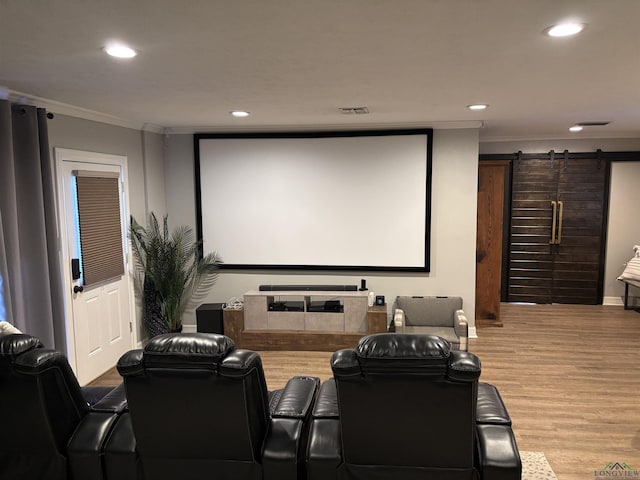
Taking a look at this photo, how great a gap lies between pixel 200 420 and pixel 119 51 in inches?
72.4

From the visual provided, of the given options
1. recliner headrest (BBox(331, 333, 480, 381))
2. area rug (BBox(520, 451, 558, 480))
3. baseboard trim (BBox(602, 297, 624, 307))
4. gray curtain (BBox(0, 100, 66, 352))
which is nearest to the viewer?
recliner headrest (BBox(331, 333, 480, 381))

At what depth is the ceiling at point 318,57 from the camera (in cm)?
198

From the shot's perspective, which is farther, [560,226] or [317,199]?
[560,226]

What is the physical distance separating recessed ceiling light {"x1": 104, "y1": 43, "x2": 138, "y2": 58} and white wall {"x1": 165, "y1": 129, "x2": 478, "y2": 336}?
3.44 metres

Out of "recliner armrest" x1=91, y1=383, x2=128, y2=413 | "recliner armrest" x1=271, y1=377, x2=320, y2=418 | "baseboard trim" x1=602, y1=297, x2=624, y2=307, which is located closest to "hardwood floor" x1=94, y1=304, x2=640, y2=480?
"baseboard trim" x1=602, y1=297, x2=624, y2=307

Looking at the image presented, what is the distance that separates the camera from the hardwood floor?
3.41 m

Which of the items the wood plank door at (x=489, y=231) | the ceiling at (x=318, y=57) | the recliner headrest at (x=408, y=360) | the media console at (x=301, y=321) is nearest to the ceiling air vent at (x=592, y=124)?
the wood plank door at (x=489, y=231)

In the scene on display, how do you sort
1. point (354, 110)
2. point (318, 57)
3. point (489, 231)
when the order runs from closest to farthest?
point (318, 57) < point (354, 110) < point (489, 231)

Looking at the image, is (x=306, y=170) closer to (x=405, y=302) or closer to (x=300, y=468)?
(x=405, y=302)

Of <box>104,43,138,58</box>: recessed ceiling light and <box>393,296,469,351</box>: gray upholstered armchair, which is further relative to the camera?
<box>393,296,469,351</box>: gray upholstered armchair

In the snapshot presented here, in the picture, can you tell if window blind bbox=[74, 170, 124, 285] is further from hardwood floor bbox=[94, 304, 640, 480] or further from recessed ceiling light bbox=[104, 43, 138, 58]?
recessed ceiling light bbox=[104, 43, 138, 58]

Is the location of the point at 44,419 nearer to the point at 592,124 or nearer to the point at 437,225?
the point at 437,225

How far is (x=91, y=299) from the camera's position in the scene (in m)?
4.69

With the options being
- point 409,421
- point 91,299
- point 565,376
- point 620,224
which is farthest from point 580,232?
point 91,299
